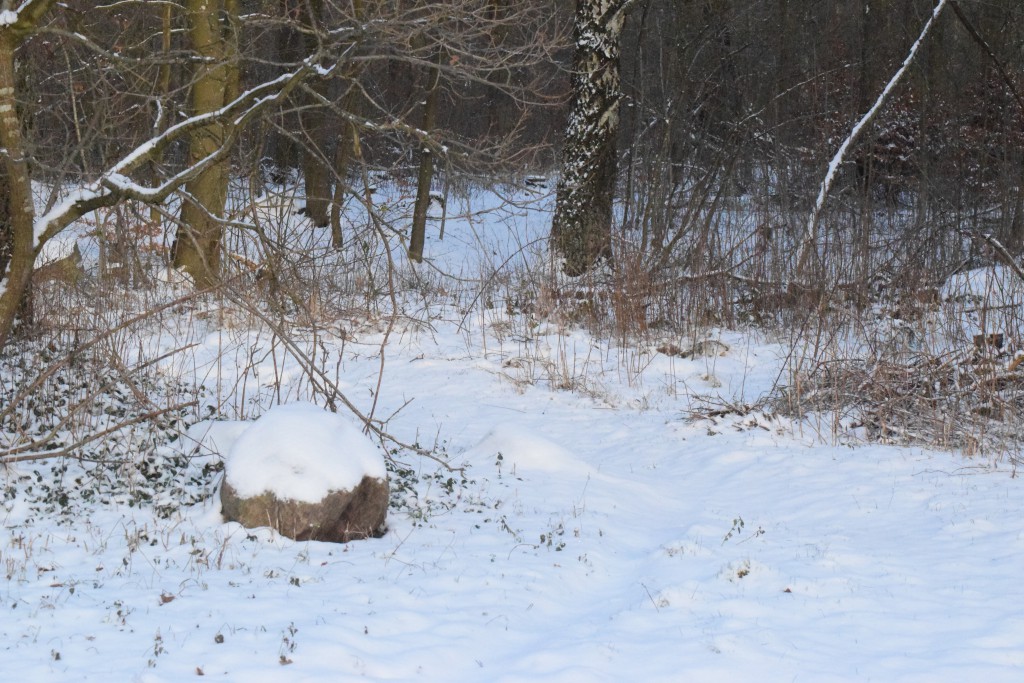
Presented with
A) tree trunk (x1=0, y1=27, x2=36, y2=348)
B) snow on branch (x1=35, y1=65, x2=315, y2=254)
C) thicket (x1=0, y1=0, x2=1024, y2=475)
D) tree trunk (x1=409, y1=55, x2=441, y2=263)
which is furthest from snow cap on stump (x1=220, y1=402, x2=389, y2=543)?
tree trunk (x1=409, y1=55, x2=441, y2=263)

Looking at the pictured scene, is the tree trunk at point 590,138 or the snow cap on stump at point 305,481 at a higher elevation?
the tree trunk at point 590,138

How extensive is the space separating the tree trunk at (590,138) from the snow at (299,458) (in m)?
6.64

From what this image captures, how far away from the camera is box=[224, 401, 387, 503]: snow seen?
4961 mm

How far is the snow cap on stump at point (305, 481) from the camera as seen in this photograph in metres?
4.93

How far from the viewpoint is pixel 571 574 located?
15.6 ft

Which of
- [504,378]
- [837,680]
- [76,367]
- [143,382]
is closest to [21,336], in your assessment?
[76,367]

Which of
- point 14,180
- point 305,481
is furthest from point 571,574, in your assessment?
point 14,180

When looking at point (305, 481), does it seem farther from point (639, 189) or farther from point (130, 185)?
point (639, 189)

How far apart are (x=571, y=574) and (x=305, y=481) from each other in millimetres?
1390

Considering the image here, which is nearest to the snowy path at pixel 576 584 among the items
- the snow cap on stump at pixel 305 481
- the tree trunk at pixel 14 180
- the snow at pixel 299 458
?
the snow cap on stump at pixel 305 481

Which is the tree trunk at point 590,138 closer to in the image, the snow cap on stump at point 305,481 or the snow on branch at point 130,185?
the snow on branch at point 130,185

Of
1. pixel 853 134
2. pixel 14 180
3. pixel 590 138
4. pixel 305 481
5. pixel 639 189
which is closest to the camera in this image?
pixel 305 481

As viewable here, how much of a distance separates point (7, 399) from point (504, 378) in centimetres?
432

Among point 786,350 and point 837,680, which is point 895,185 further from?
point 837,680
